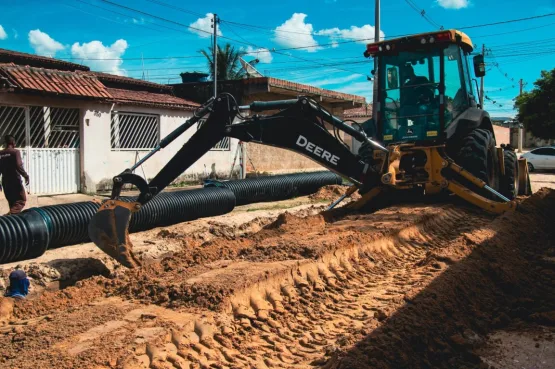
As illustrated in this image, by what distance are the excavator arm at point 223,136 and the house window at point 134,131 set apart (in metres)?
9.70

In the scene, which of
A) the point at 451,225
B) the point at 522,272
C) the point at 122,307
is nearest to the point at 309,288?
the point at 122,307

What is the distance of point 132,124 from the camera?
16.3 metres

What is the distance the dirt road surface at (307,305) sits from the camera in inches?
149

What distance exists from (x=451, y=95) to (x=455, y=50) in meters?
0.78

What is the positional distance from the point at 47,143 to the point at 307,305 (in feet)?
35.8

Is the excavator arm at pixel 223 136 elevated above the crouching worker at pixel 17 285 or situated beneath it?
elevated above

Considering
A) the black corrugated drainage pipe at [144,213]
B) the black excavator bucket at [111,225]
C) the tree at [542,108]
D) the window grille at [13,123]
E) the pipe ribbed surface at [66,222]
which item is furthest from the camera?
the tree at [542,108]

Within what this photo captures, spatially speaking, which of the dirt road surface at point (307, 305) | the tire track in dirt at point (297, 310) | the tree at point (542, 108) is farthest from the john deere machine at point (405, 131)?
the tree at point (542, 108)

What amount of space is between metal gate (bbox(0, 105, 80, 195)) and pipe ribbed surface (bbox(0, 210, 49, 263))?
20.3 feet

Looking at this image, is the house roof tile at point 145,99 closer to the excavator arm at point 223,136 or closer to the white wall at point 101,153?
the white wall at point 101,153

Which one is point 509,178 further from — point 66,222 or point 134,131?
point 134,131

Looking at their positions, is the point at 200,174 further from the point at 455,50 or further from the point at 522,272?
the point at 522,272

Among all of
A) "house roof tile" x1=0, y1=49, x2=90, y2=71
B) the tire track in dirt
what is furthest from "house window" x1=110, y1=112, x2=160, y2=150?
the tire track in dirt

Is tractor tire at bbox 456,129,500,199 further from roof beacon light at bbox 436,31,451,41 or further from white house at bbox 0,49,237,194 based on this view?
white house at bbox 0,49,237,194
